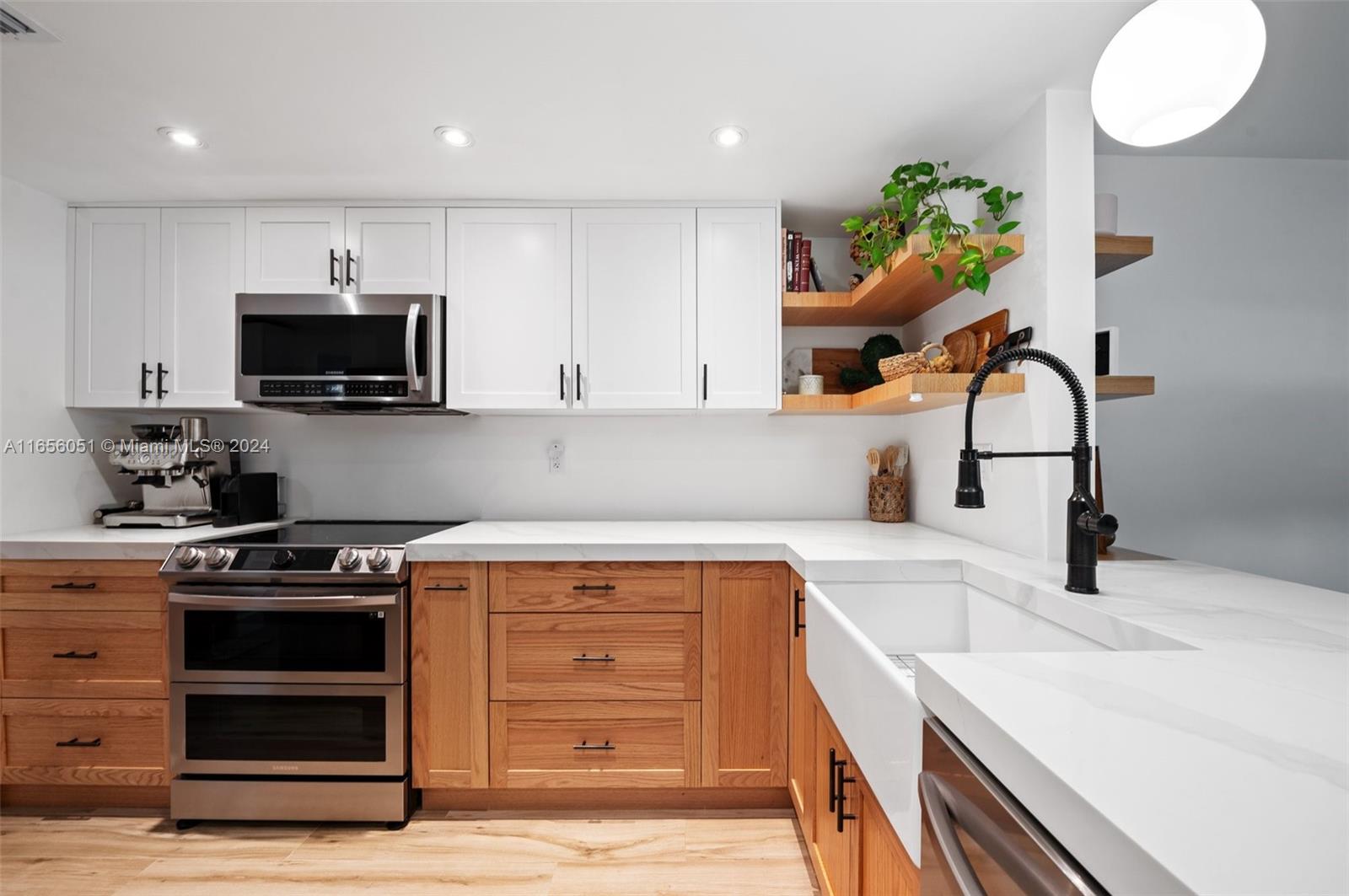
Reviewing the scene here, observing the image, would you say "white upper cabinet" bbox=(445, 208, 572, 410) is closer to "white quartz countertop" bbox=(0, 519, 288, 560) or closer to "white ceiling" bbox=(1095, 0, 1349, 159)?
"white quartz countertop" bbox=(0, 519, 288, 560)

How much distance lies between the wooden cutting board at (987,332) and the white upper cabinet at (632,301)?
99 centimetres

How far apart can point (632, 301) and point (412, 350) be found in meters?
0.85

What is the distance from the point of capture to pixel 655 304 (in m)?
2.40

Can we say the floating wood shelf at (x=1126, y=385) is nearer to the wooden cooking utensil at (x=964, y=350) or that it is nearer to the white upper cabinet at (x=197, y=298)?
the wooden cooking utensil at (x=964, y=350)

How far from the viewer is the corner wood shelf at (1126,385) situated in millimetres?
1665

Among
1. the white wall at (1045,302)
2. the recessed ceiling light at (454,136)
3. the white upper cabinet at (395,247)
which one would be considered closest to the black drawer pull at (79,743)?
the white upper cabinet at (395,247)

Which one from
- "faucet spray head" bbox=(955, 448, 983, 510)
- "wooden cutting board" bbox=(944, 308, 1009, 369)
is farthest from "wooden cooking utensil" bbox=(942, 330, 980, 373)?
"faucet spray head" bbox=(955, 448, 983, 510)

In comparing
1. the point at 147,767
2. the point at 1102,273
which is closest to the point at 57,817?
the point at 147,767

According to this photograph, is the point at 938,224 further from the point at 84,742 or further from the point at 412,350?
the point at 84,742

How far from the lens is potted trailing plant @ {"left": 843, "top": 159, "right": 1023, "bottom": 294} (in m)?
1.77

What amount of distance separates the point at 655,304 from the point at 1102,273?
Answer: 1.49 meters

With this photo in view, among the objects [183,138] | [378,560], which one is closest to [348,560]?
[378,560]

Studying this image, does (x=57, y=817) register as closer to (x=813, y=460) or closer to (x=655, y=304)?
(x=655, y=304)

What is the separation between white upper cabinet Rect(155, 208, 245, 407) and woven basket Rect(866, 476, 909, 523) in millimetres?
2641
